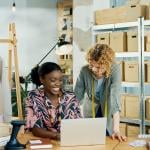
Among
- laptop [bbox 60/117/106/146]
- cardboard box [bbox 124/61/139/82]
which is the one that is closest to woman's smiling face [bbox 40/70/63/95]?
laptop [bbox 60/117/106/146]

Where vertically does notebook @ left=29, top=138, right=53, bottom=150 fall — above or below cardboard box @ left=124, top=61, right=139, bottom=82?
below

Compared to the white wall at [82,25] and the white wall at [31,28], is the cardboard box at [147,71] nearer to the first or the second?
the white wall at [82,25]

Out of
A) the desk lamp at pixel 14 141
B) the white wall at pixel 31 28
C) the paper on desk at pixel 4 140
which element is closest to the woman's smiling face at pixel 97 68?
the desk lamp at pixel 14 141

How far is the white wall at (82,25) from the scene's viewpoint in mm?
4855

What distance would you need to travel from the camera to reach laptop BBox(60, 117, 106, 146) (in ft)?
6.96

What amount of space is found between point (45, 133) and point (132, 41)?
2.11 meters

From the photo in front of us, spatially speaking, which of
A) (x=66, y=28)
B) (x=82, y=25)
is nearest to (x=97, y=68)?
(x=82, y=25)

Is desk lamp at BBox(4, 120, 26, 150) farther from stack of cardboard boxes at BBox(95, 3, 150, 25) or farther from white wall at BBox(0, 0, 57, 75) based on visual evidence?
white wall at BBox(0, 0, 57, 75)

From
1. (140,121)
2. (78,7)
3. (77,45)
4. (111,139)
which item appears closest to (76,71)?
(77,45)

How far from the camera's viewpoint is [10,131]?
217cm

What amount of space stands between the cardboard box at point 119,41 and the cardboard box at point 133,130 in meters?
0.93

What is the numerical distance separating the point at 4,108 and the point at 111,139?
77cm

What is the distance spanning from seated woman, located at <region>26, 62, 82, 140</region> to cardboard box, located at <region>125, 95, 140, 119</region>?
1.71 metres

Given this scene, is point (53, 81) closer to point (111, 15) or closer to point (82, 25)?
Result: point (111, 15)
